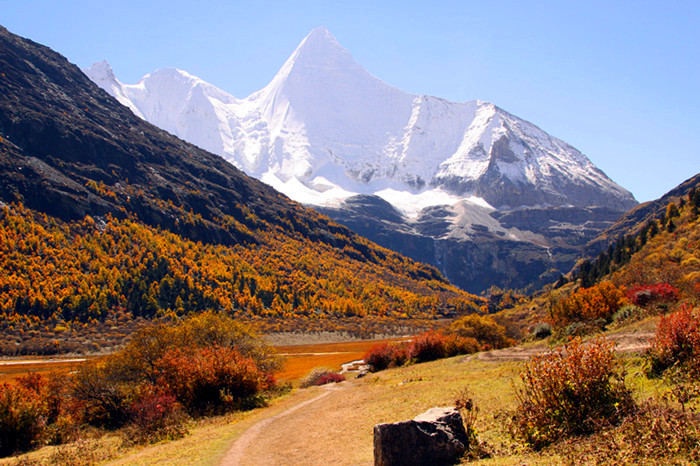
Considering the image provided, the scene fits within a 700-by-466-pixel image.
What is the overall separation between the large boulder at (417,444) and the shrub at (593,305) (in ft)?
74.9

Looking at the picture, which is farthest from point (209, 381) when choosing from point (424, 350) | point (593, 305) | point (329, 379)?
point (593, 305)

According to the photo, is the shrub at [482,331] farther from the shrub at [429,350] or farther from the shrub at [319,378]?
the shrub at [319,378]

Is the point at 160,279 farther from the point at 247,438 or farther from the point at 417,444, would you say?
the point at 417,444

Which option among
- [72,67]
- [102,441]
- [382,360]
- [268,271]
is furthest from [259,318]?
[72,67]

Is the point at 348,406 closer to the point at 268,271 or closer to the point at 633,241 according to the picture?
the point at 633,241

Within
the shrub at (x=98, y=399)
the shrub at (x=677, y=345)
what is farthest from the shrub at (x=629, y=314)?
the shrub at (x=98, y=399)

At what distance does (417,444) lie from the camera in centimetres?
986

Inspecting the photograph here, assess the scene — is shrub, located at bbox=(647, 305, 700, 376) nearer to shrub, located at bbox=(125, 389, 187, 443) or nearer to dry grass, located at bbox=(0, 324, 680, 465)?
dry grass, located at bbox=(0, 324, 680, 465)

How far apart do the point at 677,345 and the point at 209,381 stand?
2183cm

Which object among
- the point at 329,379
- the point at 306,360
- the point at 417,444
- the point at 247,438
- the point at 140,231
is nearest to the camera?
the point at 417,444

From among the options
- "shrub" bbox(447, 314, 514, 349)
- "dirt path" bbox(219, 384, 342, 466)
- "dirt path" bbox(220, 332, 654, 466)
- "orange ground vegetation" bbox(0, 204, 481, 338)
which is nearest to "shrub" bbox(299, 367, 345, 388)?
"dirt path" bbox(220, 332, 654, 466)

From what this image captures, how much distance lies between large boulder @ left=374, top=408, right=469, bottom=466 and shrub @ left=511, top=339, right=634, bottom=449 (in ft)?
5.62

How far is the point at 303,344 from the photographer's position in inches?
3548

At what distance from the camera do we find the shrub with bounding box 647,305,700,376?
11.2 metres
